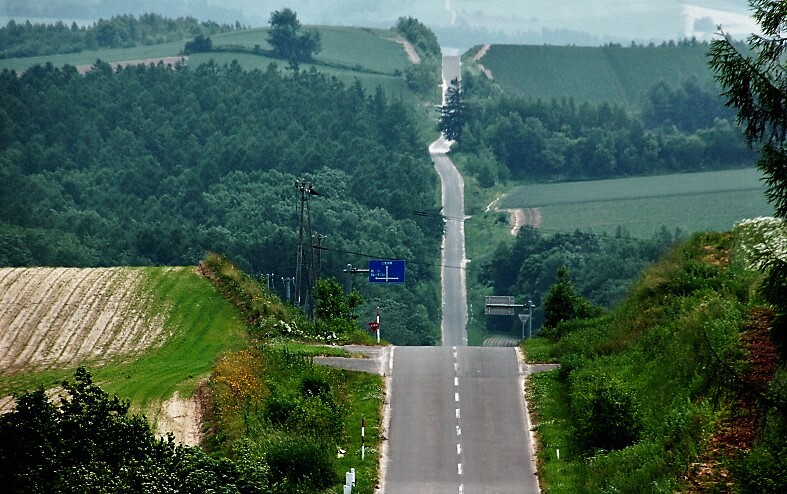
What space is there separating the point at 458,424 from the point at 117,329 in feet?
75.5

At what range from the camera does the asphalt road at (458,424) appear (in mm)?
40094

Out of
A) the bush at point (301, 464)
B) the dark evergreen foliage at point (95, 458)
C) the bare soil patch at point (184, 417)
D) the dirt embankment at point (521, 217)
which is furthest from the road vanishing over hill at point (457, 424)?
the dirt embankment at point (521, 217)

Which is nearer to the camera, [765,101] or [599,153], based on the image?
[765,101]

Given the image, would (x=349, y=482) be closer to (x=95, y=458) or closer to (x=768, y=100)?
(x=95, y=458)

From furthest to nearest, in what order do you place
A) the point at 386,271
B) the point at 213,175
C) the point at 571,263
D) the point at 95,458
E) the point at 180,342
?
the point at 213,175 → the point at 571,263 → the point at 386,271 → the point at 180,342 → the point at 95,458

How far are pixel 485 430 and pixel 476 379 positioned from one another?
5.55m

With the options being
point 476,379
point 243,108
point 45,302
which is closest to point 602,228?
point 243,108

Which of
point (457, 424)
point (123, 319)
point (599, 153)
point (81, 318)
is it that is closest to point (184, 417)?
point (457, 424)

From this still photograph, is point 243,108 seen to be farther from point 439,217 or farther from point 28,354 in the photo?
point 28,354

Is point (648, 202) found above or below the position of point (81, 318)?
below

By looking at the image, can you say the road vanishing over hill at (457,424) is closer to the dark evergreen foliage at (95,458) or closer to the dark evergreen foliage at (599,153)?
the dark evergreen foliage at (95,458)

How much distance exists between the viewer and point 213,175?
545 feet

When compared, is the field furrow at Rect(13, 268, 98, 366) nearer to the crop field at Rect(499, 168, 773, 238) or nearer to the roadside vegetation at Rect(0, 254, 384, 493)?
the roadside vegetation at Rect(0, 254, 384, 493)

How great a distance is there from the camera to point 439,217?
15538cm
